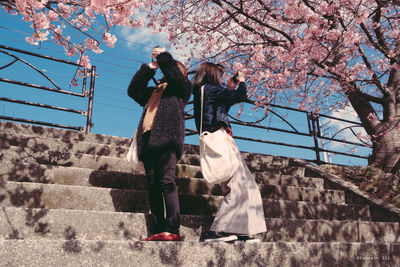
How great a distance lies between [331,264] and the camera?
2.59 metres

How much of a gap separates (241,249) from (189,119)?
381 cm

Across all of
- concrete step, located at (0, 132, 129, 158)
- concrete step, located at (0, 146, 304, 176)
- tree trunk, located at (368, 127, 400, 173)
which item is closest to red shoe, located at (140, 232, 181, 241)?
concrete step, located at (0, 146, 304, 176)

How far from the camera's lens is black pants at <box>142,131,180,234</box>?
8.25 feet

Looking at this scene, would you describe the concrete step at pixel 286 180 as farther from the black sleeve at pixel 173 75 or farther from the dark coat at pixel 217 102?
the black sleeve at pixel 173 75

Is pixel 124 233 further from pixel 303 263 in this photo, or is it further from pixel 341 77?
pixel 341 77

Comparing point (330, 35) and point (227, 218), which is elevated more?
point (330, 35)

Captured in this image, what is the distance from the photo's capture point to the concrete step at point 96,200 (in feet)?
8.89

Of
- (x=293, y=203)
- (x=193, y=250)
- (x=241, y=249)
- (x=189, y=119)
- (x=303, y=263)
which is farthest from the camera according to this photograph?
(x=189, y=119)

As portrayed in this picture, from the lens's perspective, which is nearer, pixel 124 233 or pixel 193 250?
pixel 193 250

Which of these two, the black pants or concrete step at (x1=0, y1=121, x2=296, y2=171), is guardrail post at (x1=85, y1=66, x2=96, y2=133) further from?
the black pants

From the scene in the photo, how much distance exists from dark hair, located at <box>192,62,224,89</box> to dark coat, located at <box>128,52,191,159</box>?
250 mm

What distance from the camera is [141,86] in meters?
2.94

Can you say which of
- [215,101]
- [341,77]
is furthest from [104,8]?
[341,77]

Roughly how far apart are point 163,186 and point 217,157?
50 cm
